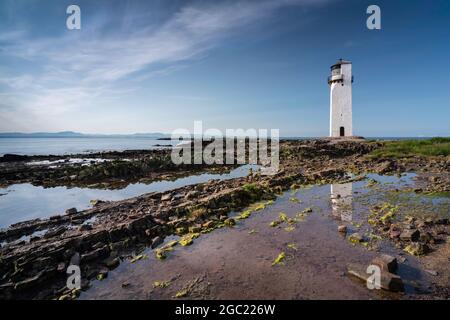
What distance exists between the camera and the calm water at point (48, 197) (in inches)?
460

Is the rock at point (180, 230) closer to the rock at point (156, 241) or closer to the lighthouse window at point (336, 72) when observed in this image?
the rock at point (156, 241)

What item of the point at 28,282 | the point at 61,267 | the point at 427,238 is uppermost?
the point at 427,238

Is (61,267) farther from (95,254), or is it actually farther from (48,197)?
(48,197)

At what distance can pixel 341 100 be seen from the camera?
4472 cm

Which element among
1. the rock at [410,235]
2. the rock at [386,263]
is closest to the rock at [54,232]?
the rock at [386,263]

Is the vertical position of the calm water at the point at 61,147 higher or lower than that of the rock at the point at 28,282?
higher

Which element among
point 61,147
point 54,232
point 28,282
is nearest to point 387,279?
point 28,282

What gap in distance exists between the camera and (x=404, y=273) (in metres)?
5.81

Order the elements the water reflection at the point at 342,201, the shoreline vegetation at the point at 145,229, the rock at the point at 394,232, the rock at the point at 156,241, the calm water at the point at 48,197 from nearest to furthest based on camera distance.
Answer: the shoreline vegetation at the point at 145,229, the rock at the point at 394,232, the rock at the point at 156,241, the water reflection at the point at 342,201, the calm water at the point at 48,197

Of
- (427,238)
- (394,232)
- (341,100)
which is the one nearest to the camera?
(427,238)

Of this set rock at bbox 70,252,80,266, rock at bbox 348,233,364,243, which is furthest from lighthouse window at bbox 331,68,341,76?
rock at bbox 70,252,80,266

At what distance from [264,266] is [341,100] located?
44487mm

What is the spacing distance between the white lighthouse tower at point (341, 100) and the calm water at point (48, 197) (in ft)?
113

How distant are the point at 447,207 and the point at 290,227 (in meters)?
6.66
